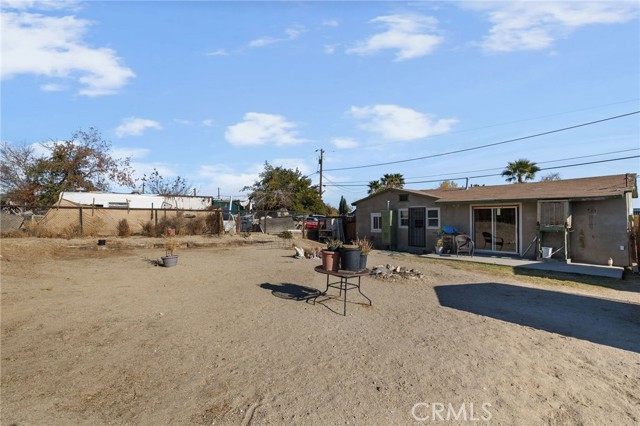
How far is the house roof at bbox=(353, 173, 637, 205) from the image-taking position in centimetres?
1238

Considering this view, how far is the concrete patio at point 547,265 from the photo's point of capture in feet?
35.3

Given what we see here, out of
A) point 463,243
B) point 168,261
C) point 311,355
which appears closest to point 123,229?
point 168,261

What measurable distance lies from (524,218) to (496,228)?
1.38 m

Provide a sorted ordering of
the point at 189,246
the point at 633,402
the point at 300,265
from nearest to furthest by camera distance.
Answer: the point at 633,402 → the point at 300,265 → the point at 189,246

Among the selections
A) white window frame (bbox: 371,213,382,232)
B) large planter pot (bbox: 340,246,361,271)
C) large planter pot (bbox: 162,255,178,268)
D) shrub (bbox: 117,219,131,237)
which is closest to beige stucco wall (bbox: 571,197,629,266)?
white window frame (bbox: 371,213,382,232)

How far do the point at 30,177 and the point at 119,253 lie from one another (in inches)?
931

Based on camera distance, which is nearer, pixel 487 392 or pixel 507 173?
pixel 487 392

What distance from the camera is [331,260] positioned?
6.36 m

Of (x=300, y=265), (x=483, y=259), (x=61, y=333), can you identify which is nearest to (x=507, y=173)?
(x=483, y=259)

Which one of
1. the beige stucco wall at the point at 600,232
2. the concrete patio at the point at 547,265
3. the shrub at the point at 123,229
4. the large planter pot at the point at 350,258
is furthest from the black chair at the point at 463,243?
the shrub at the point at 123,229

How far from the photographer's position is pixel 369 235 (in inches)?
800

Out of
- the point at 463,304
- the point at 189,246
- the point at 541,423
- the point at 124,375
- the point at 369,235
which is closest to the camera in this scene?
the point at 541,423

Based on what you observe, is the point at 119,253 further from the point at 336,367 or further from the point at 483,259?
the point at 483,259

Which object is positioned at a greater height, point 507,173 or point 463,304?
Answer: point 507,173
